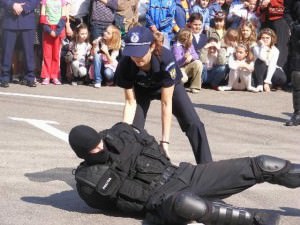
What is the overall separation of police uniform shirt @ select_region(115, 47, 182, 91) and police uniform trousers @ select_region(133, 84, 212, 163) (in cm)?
9

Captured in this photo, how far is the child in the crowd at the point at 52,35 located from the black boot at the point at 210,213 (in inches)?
304

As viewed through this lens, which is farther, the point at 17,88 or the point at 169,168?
the point at 17,88

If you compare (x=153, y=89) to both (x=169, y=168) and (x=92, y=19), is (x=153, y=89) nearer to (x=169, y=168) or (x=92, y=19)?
(x=169, y=168)

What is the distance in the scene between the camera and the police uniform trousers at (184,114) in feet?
23.1

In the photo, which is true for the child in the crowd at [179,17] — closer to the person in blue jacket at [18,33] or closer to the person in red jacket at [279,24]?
the person in red jacket at [279,24]

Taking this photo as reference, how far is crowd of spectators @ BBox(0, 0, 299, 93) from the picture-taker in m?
12.8

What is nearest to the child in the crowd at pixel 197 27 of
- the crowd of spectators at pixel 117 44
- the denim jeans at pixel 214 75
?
the crowd of spectators at pixel 117 44

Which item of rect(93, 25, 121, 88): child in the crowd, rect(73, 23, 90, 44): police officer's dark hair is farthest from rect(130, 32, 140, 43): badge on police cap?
rect(73, 23, 90, 44): police officer's dark hair

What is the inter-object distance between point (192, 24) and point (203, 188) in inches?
302

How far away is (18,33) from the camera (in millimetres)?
12836

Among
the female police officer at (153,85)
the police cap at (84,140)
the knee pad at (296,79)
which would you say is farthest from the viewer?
the knee pad at (296,79)

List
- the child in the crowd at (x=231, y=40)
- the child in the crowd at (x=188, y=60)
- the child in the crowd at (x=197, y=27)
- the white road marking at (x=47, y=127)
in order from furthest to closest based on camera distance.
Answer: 1. the child in the crowd at (x=197, y=27)
2. the child in the crowd at (x=231, y=40)
3. the child in the crowd at (x=188, y=60)
4. the white road marking at (x=47, y=127)

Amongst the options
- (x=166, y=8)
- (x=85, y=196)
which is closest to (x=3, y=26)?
(x=166, y=8)

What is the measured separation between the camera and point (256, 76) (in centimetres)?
1303
